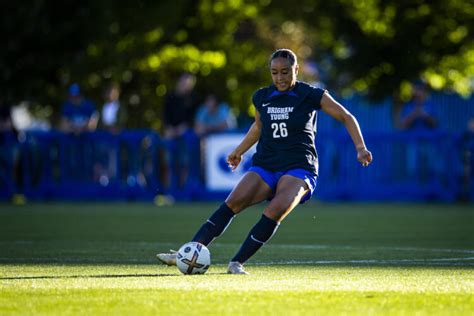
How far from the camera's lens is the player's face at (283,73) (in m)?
10.1

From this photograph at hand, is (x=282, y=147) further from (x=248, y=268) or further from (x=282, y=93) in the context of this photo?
(x=248, y=268)

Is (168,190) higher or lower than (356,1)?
lower

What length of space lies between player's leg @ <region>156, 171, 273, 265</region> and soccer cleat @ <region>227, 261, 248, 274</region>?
46 centimetres

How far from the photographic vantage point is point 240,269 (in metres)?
9.53

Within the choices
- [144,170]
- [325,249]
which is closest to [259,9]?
[144,170]

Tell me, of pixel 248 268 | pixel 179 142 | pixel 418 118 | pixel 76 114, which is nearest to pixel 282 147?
pixel 248 268

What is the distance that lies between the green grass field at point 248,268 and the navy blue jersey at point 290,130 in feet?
2.94

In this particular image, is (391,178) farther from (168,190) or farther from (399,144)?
(168,190)

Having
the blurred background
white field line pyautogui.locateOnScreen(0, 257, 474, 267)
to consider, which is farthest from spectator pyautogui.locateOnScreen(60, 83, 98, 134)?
white field line pyautogui.locateOnScreen(0, 257, 474, 267)

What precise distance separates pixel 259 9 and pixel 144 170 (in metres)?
10.1

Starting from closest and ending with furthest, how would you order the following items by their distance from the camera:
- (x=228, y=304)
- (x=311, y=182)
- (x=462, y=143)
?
(x=228, y=304), (x=311, y=182), (x=462, y=143)

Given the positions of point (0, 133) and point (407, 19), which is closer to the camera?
point (0, 133)

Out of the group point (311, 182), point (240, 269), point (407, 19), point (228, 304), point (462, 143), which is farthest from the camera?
point (407, 19)

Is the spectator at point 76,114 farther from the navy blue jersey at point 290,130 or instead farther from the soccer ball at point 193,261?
the soccer ball at point 193,261
